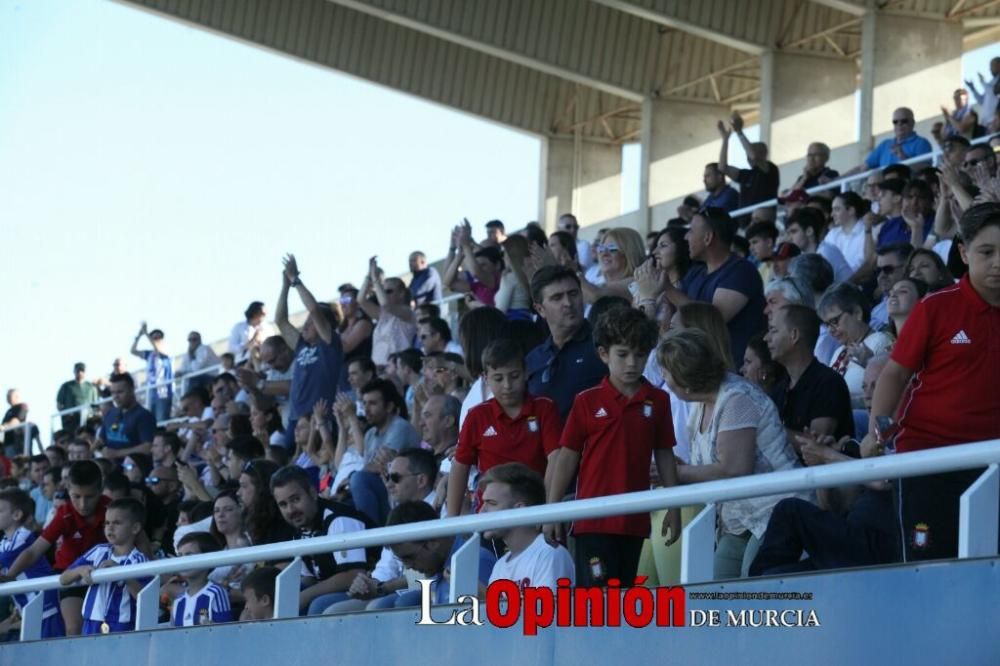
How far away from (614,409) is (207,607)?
108 inches

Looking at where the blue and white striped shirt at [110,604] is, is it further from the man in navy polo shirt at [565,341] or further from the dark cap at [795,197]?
the dark cap at [795,197]

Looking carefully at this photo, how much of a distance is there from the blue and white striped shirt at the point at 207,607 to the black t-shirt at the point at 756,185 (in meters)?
8.59

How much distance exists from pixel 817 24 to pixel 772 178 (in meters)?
9.53

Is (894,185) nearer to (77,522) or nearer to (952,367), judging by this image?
(77,522)

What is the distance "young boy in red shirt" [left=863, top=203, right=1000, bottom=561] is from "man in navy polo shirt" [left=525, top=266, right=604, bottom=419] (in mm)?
2431

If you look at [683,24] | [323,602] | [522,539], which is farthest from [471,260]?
[683,24]

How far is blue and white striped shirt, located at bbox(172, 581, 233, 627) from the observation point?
8.03 metres

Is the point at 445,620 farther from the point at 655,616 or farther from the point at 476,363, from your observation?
the point at 476,363

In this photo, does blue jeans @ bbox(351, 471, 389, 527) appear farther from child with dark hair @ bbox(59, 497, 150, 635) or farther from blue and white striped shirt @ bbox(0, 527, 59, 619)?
blue and white striped shirt @ bbox(0, 527, 59, 619)

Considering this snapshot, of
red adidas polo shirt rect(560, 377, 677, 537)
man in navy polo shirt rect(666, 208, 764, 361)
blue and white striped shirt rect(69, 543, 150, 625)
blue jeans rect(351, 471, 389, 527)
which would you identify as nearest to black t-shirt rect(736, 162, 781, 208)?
man in navy polo shirt rect(666, 208, 764, 361)

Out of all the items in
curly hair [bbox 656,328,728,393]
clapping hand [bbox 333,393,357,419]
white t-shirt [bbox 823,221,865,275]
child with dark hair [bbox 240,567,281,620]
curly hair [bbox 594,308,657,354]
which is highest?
white t-shirt [bbox 823,221,865,275]

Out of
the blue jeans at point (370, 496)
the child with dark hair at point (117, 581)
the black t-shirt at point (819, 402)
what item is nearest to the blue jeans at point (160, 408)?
the child with dark hair at point (117, 581)

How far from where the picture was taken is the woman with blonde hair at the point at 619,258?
9.94m

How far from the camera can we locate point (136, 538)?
32.0ft
